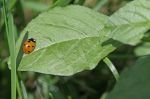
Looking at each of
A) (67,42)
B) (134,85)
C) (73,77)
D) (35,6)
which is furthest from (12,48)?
(35,6)

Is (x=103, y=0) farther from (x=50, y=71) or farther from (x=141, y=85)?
A: (x=141, y=85)

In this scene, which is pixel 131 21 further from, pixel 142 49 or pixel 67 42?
pixel 142 49

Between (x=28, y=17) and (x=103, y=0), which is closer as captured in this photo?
(x=103, y=0)

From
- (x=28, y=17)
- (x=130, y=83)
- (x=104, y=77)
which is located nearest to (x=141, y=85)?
(x=130, y=83)

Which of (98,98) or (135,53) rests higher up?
(135,53)

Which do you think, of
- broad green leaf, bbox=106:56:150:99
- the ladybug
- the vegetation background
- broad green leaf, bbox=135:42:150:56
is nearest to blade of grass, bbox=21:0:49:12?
the vegetation background

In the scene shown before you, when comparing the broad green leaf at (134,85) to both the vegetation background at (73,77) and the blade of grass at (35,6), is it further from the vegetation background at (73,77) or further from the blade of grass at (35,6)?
the blade of grass at (35,6)

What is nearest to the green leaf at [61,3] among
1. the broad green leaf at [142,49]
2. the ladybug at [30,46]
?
the ladybug at [30,46]

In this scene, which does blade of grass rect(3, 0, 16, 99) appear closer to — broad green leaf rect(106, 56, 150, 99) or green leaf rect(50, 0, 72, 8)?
green leaf rect(50, 0, 72, 8)
